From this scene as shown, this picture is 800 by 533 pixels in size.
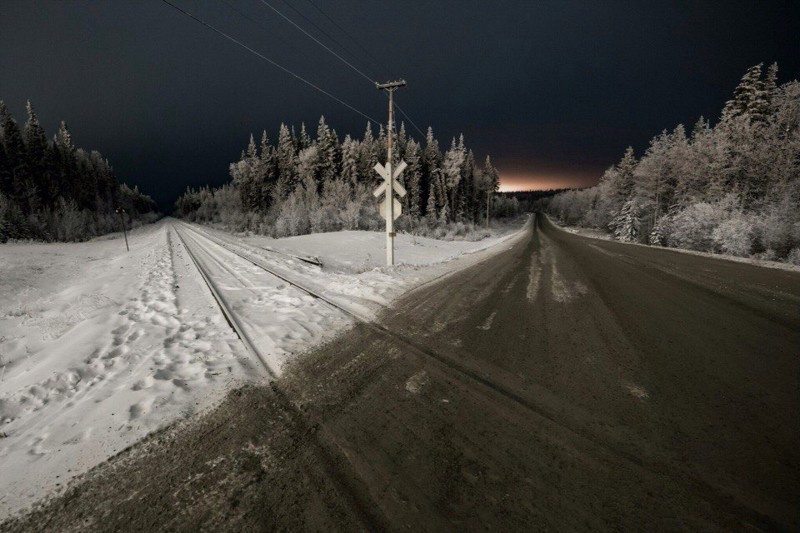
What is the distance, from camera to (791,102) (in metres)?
24.5

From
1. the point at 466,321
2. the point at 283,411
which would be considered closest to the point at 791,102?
the point at 466,321

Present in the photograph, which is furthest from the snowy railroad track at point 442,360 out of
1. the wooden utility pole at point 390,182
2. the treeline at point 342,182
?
the treeline at point 342,182

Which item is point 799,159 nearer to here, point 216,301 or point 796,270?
point 796,270

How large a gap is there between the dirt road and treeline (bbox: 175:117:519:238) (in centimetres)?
3656

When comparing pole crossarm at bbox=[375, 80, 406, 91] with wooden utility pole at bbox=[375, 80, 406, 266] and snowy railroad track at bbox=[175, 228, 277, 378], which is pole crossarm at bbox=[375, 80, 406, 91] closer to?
wooden utility pole at bbox=[375, 80, 406, 266]

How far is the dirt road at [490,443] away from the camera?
2104mm

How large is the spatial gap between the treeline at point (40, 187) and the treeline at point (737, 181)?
60725 mm

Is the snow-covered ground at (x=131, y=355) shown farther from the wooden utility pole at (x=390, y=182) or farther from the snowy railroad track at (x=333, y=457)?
the wooden utility pole at (x=390, y=182)

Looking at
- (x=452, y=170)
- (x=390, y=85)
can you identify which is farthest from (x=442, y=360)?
(x=452, y=170)

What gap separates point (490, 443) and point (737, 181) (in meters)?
39.4

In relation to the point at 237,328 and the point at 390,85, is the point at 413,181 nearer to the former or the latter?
the point at 390,85

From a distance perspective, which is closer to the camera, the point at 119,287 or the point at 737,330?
the point at 737,330

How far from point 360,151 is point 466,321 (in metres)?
54.1

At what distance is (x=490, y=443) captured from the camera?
8.97ft
